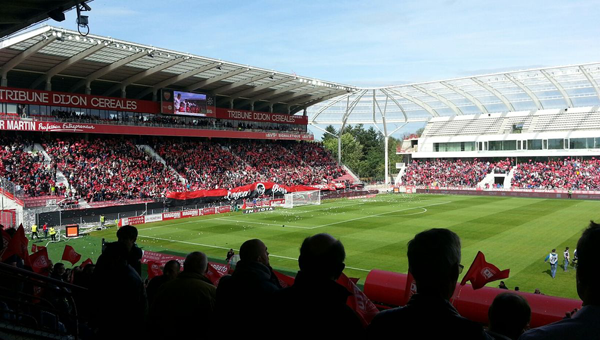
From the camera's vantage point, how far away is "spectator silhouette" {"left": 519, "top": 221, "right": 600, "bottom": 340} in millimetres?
2342

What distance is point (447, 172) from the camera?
76.7m

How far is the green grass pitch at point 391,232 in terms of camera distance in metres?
23.3

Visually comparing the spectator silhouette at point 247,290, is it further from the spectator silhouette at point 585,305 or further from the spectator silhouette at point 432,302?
the spectator silhouette at point 585,305

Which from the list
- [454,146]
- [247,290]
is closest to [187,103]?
[454,146]

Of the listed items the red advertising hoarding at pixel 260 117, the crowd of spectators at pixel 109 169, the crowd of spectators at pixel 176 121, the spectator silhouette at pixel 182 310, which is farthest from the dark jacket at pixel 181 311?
the red advertising hoarding at pixel 260 117

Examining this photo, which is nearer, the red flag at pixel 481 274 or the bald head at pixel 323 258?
the bald head at pixel 323 258

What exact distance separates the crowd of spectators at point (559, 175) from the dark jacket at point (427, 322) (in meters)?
66.2

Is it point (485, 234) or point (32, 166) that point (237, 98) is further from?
point (485, 234)

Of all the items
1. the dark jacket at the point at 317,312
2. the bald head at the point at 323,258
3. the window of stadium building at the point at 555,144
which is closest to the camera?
the dark jacket at the point at 317,312

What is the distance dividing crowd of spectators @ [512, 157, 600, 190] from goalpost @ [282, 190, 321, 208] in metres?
30.8

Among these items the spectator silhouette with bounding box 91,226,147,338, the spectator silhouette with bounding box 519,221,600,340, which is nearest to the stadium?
the spectator silhouette with bounding box 91,226,147,338

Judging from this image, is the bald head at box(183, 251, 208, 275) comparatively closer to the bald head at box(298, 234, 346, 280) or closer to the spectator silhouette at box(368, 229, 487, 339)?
the bald head at box(298, 234, 346, 280)

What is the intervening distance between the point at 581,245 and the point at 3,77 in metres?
50.4

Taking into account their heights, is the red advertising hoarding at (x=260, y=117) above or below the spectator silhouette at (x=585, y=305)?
above
